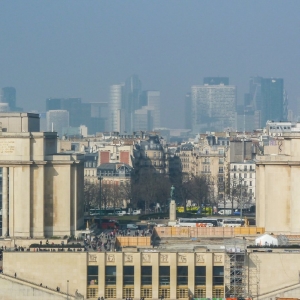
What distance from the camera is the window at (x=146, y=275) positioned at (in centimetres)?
8981

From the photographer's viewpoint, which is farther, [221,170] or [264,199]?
[221,170]

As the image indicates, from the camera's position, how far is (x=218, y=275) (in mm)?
89812

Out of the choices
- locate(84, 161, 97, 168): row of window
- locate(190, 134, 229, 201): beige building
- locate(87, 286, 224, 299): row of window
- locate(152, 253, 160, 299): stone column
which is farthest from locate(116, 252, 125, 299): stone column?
locate(84, 161, 97, 168): row of window

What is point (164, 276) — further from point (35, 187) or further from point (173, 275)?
point (35, 187)

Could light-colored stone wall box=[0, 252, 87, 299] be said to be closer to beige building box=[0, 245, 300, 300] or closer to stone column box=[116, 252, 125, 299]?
beige building box=[0, 245, 300, 300]

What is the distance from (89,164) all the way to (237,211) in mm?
36553

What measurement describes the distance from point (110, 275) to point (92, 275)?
3.73 ft

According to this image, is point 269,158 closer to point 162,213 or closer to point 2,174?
point 2,174

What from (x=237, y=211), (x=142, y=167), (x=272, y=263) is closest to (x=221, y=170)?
(x=142, y=167)

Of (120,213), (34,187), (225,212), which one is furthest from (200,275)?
(225,212)

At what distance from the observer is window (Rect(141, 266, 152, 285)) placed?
89812mm

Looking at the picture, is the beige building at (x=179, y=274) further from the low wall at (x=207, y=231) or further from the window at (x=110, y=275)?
the low wall at (x=207, y=231)

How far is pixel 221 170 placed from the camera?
172m

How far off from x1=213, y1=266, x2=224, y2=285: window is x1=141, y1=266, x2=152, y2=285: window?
3.99 m
